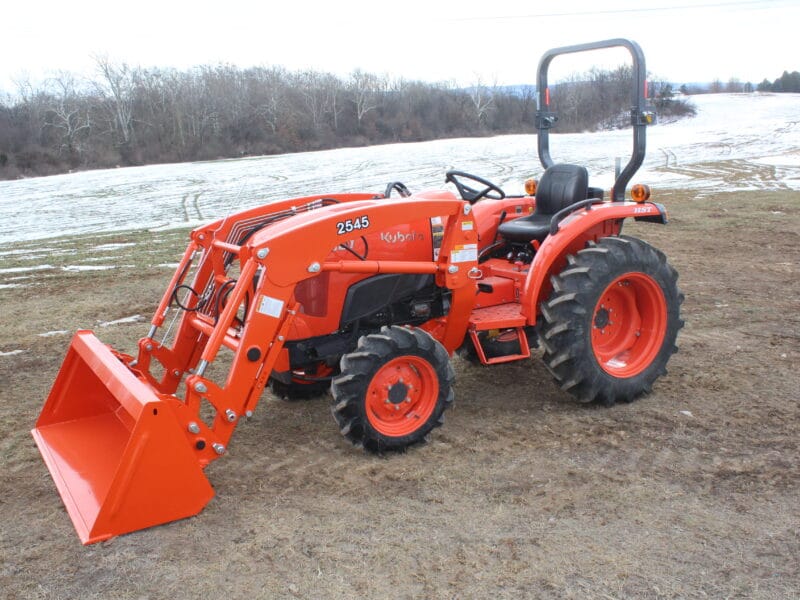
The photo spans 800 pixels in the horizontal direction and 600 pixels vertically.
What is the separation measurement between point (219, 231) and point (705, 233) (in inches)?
328

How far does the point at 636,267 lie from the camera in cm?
478

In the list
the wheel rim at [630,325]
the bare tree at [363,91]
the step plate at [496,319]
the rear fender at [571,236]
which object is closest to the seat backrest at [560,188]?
the rear fender at [571,236]

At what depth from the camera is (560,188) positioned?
17.1 ft

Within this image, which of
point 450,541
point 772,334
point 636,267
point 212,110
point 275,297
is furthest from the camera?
point 212,110

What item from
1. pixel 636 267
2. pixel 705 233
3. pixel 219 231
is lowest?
pixel 705 233

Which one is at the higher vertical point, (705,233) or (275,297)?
(275,297)

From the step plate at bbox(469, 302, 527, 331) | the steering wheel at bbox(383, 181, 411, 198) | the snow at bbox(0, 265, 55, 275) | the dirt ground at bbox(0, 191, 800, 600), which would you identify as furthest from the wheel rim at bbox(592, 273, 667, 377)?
the snow at bbox(0, 265, 55, 275)

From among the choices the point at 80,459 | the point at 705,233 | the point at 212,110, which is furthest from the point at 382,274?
the point at 212,110

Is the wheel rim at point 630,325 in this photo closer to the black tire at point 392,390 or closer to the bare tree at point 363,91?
the black tire at point 392,390

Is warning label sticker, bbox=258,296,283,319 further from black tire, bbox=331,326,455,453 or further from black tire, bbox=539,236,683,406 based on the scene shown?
black tire, bbox=539,236,683,406

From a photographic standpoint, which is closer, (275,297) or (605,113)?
(275,297)

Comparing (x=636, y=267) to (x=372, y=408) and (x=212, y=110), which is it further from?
(x=212, y=110)

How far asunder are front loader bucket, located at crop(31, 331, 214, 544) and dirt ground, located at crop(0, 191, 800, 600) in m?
0.10

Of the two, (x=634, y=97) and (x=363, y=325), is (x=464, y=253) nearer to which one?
(x=363, y=325)
